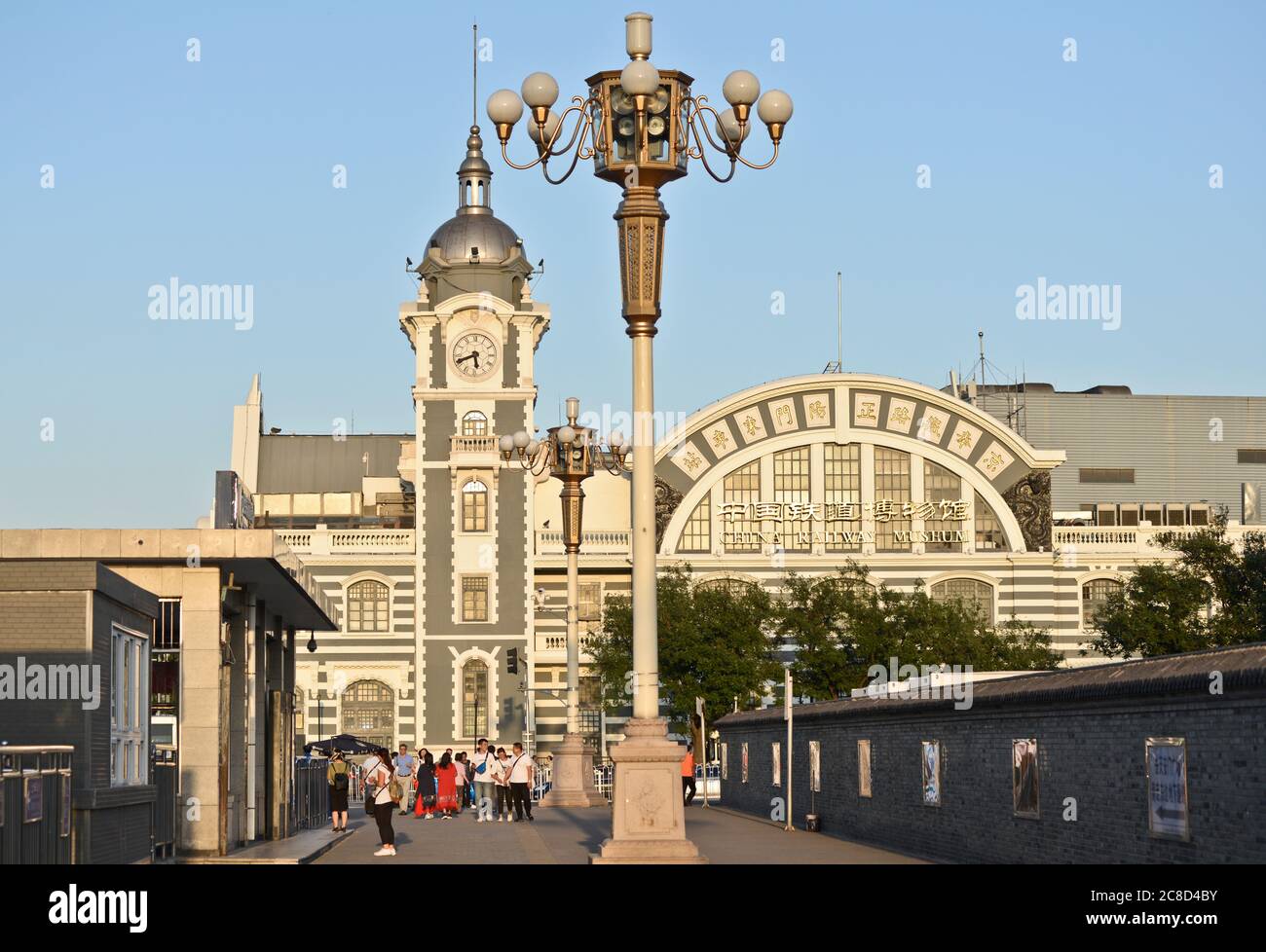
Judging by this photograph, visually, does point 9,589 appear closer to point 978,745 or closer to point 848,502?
point 978,745

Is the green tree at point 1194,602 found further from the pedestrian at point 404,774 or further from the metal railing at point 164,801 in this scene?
the metal railing at point 164,801

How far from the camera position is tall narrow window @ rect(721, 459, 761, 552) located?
75062 mm

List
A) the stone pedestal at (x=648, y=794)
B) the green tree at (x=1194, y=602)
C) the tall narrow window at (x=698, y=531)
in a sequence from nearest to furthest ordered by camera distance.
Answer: the stone pedestal at (x=648, y=794) < the green tree at (x=1194, y=602) < the tall narrow window at (x=698, y=531)

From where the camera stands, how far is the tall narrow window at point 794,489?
247ft

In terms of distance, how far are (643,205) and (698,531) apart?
52.9 meters

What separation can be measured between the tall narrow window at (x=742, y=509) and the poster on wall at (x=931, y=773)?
48393mm

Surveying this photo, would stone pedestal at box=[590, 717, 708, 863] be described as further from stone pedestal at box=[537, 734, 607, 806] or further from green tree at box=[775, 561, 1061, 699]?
green tree at box=[775, 561, 1061, 699]

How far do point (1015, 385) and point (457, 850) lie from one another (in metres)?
67.0

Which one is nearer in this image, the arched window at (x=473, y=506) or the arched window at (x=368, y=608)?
the arched window at (x=368, y=608)

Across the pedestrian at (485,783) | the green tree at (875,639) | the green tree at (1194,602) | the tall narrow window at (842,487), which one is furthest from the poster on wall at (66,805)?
the tall narrow window at (842,487)

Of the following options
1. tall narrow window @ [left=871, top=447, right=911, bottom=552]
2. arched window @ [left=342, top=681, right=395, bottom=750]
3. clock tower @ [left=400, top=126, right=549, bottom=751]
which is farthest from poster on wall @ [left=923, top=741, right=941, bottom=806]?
tall narrow window @ [left=871, top=447, right=911, bottom=552]

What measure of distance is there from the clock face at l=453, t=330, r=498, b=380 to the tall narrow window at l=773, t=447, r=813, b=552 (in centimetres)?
1128

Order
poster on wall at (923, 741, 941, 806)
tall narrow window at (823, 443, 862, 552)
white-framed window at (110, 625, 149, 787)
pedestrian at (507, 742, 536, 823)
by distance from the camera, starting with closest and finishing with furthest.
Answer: white-framed window at (110, 625, 149, 787), poster on wall at (923, 741, 941, 806), pedestrian at (507, 742, 536, 823), tall narrow window at (823, 443, 862, 552)

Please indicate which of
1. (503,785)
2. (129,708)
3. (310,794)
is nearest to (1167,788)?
(129,708)
